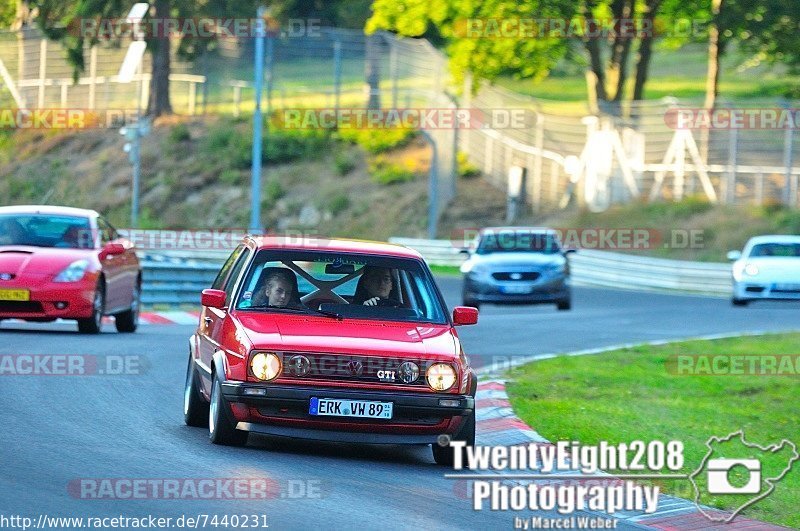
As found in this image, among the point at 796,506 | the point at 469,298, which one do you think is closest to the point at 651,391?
the point at 796,506

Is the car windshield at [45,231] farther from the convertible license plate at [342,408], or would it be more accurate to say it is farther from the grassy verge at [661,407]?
the convertible license plate at [342,408]

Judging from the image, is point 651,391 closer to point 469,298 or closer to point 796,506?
point 796,506

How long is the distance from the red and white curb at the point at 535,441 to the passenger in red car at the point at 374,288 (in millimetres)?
1193

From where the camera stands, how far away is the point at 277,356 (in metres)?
9.89

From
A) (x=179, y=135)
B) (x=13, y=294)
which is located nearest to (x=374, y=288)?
(x=13, y=294)

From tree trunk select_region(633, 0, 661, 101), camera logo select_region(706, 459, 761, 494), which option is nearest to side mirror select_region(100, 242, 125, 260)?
camera logo select_region(706, 459, 761, 494)

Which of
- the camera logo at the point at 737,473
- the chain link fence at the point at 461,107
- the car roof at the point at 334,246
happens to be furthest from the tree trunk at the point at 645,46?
the car roof at the point at 334,246

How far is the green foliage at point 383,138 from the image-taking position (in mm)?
54375

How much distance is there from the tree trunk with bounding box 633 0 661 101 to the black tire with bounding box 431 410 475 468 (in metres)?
37.4

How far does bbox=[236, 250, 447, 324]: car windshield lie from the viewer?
35.3 ft

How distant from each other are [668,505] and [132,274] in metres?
11.2

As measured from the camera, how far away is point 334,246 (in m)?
11.1

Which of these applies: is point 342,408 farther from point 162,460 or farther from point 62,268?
→ point 62,268

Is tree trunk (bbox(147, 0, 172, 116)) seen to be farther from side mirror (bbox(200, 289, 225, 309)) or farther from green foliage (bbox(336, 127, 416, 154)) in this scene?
side mirror (bbox(200, 289, 225, 309))
